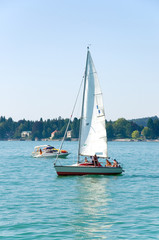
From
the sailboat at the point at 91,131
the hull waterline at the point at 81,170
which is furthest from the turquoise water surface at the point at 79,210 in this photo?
the sailboat at the point at 91,131

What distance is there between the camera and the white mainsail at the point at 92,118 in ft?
155

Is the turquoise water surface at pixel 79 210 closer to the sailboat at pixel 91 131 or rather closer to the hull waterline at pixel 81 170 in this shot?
the hull waterline at pixel 81 170

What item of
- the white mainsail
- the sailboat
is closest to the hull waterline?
the sailboat

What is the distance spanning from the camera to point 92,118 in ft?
157

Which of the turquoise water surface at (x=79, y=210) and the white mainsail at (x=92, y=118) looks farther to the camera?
the white mainsail at (x=92, y=118)

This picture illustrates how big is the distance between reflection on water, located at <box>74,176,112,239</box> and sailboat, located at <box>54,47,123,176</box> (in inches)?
94.7

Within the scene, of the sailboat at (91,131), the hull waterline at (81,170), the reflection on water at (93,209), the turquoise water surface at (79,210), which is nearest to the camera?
the turquoise water surface at (79,210)

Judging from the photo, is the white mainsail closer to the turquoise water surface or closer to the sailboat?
the sailboat

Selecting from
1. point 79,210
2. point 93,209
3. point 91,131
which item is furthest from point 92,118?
point 79,210

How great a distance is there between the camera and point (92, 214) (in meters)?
26.9

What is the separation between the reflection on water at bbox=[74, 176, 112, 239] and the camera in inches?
900

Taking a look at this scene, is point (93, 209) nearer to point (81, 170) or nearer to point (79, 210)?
point (79, 210)

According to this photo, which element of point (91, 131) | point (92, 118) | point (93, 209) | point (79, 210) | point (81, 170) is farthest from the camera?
point (91, 131)

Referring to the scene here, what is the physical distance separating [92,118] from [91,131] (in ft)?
5.26
